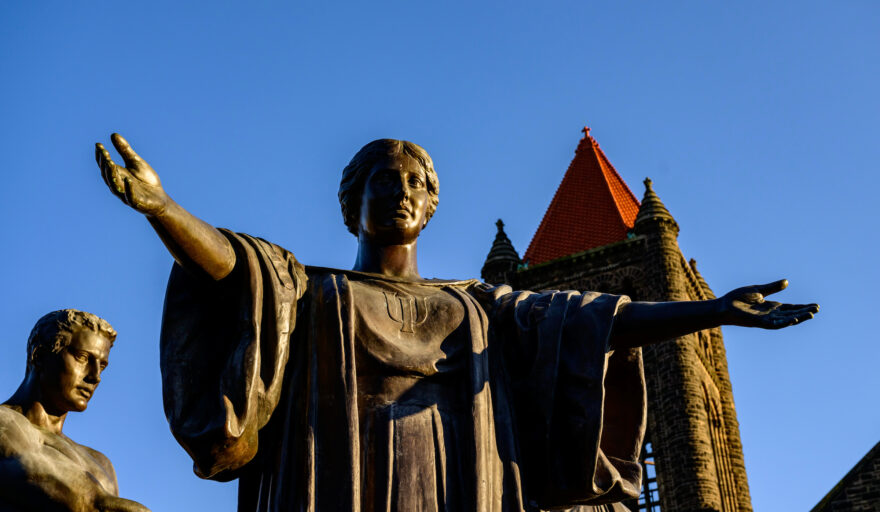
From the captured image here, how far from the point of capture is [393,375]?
4492mm

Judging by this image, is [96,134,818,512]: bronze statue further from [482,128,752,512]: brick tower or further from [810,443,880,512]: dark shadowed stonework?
[482,128,752,512]: brick tower

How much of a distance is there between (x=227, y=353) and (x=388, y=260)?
0.79m

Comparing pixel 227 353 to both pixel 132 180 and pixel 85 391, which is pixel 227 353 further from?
pixel 132 180

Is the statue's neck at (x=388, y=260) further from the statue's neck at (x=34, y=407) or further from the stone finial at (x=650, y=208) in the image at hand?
the stone finial at (x=650, y=208)

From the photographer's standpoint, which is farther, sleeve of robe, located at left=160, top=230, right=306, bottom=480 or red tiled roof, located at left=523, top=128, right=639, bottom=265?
red tiled roof, located at left=523, top=128, right=639, bottom=265

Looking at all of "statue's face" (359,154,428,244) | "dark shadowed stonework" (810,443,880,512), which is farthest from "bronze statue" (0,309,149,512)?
"dark shadowed stonework" (810,443,880,512)

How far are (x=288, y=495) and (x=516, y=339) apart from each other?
3.25 feet

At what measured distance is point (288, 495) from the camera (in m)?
4.25

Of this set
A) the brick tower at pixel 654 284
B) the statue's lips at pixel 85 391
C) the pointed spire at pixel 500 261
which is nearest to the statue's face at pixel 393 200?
the statue's lips at pixel 85 391

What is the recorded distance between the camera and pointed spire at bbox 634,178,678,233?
62031mm

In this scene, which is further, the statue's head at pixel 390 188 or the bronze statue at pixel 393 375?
the statue's head at pixel 390 188

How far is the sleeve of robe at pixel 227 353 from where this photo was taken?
422 centimetres

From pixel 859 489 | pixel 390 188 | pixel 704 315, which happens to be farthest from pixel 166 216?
pixel 859 489

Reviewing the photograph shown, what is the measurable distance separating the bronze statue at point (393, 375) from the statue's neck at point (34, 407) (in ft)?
1.14
